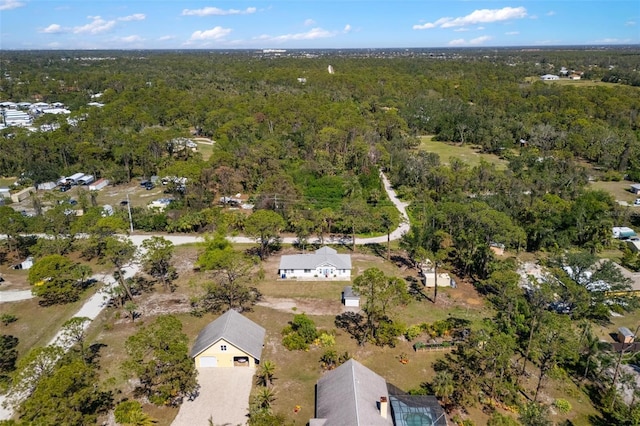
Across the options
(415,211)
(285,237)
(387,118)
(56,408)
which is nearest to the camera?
(56,408)

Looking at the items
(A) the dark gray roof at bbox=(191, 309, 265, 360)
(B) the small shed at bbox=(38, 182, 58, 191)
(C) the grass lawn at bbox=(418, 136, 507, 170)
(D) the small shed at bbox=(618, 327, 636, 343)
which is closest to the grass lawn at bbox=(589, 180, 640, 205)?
(C) the grass lawn at bbox=(418, 136, 507, 170)

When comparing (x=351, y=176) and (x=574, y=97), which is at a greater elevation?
(x=574, y=97)

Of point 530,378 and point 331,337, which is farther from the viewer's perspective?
point 331,337

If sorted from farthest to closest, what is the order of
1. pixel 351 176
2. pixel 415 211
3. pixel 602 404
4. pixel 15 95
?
pixel 15 95, pixel 351 176, pixel 415 211, pixel 602 404

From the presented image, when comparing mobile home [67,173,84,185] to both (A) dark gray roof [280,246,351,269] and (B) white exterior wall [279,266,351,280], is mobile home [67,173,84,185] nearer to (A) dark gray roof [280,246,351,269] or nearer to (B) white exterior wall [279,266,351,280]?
(A) dark gray roof [280,246,351,269]

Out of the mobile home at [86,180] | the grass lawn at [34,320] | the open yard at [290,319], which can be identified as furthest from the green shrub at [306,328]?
the mobile home at [86,180]

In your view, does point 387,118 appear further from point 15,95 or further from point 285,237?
point 15,95

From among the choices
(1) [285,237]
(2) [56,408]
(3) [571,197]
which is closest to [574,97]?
(3) [571,197]
